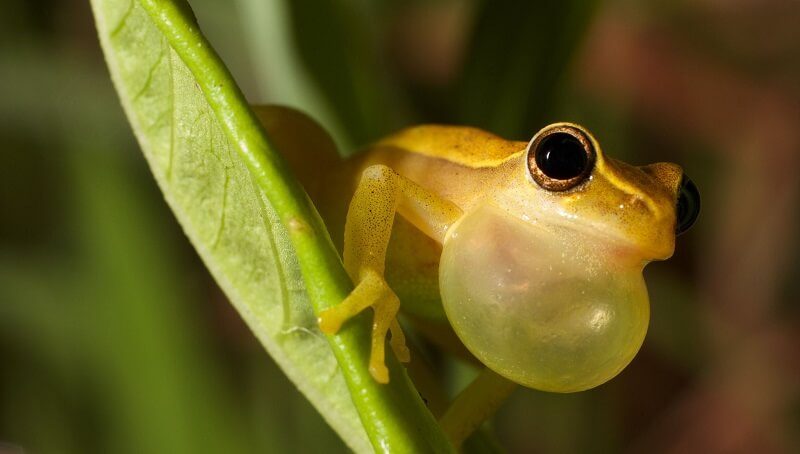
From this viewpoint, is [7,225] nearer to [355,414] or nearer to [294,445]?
[294,445]

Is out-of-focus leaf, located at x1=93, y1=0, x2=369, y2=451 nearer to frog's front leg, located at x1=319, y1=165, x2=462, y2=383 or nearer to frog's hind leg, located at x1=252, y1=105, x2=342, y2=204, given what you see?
frog's front leg, located at x1=319, y1=165, x2=462, y2=383

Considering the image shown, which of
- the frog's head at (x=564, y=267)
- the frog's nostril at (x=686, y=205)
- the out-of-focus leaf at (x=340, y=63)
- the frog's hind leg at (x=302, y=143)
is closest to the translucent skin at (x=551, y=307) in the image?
the frog's head at (x=564, y=267)

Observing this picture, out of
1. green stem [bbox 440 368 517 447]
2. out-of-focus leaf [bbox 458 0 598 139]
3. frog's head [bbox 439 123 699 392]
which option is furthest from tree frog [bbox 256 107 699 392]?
out-of-focus leaf [bbox 458 0 598 139]

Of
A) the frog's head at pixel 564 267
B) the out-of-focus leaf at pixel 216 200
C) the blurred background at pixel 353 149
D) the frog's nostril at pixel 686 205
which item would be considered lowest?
the blurred background at pixel 353 149

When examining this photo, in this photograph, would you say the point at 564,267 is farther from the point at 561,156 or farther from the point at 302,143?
the point at 302,143

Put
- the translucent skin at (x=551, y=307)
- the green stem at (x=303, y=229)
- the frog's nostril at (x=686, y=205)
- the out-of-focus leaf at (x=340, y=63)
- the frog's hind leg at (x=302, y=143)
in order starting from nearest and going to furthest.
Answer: the green stem at (x=303, y=229)
the translucent skin at (x=551, y=307)
the frog's nostril at (x=686, y=205)
the frog's hind leg at (x=302, y=143)
the out-of-focus leaf at (x=340, y=63)

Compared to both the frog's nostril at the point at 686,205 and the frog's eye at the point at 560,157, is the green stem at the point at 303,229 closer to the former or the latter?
the frog's eye at the point at 560,157

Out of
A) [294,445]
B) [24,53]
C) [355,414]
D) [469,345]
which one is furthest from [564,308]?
[24,53]
